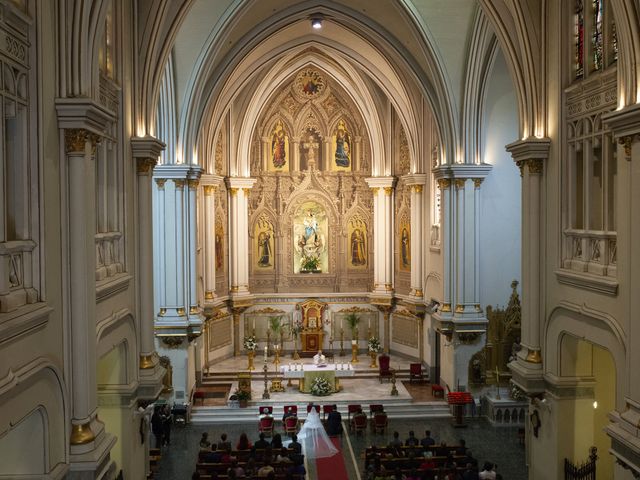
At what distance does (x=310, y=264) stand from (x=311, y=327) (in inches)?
128

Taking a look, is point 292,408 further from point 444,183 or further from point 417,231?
point 417,231

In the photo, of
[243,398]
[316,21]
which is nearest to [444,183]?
[316,21]

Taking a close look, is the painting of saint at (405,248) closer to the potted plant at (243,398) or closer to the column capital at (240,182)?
the column capital at (240,182)

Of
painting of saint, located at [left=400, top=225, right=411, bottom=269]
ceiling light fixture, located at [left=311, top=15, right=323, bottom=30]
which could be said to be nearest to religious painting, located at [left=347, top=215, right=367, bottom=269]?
painting of saint, located at [left=400, top=225, right=411, bottom=269]

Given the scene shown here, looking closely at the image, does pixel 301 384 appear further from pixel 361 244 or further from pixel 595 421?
pixel 595 421

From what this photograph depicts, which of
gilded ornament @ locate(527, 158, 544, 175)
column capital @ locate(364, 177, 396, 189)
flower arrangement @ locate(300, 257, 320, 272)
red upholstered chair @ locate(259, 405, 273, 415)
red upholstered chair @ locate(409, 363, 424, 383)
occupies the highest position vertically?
column capital @ locate(364, 177, 396, 189)

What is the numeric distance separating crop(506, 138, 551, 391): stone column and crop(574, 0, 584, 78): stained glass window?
5.67 ft

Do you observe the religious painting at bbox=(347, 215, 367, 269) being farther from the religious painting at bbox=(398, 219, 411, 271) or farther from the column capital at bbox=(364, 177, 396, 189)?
the religious painting at bbox=(398, 219, 411, 271)

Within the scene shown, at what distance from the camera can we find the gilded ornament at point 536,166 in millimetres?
15555

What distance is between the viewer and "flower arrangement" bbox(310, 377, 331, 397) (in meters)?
27.1

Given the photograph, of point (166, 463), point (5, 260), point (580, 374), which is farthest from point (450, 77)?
point (5, 260)

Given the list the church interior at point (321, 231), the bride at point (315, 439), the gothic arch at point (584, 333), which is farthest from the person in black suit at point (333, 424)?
the gothic arch at point (584, 333)

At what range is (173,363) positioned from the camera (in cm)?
2473

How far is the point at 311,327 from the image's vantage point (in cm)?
3394
